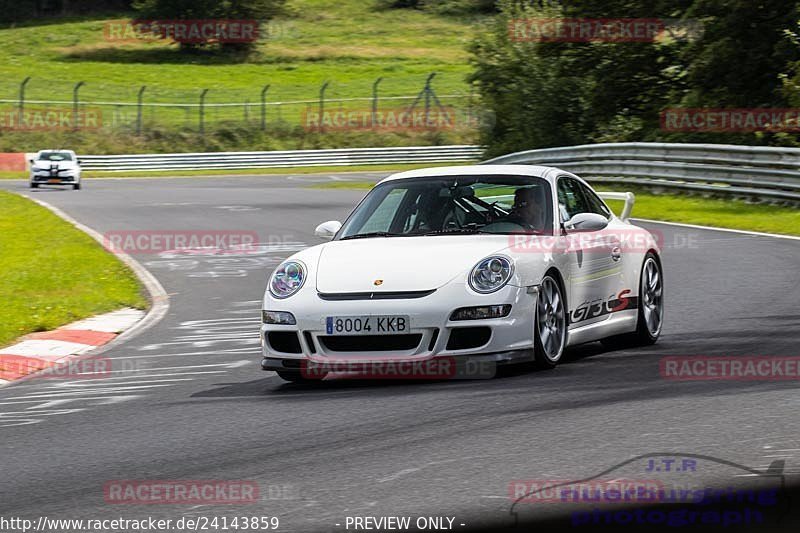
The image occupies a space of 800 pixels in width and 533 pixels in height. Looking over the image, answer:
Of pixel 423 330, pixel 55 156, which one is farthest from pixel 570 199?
pixel 55 156

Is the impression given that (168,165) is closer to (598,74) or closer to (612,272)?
(598,74)

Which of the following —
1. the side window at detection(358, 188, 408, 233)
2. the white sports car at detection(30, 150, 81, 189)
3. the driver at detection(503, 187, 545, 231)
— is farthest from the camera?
the white sports car at detection(30, 150, 81, 189)

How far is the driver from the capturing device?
29.9 ft

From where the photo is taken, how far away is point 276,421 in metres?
7.33

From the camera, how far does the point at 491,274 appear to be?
8.26 metres

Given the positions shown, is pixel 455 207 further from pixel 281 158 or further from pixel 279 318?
pixel 281 158

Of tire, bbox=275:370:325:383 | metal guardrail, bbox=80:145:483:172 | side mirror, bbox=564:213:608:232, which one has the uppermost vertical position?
side mirror, bbox=564:213:608:232

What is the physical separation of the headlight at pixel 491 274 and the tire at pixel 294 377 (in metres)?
1.23

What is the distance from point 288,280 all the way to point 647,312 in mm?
2935

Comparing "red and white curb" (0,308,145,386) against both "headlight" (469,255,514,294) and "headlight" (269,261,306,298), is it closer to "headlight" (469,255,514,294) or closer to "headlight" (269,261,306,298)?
"headlight" (269,261,306,298)

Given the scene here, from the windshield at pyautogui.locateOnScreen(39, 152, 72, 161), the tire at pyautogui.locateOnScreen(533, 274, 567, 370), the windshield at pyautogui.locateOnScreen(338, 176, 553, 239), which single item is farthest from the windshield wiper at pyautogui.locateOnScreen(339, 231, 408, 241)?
the windshield at pyautogui.locateOnScreen(39, 152, 72, 161)

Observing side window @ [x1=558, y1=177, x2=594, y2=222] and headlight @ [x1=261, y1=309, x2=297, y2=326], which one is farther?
side window @ [x1=558, y1=177, x2=594, y2=222]

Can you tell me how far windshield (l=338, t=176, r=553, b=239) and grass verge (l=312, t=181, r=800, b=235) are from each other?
37.9 feet

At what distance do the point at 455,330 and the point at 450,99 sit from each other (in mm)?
60343
